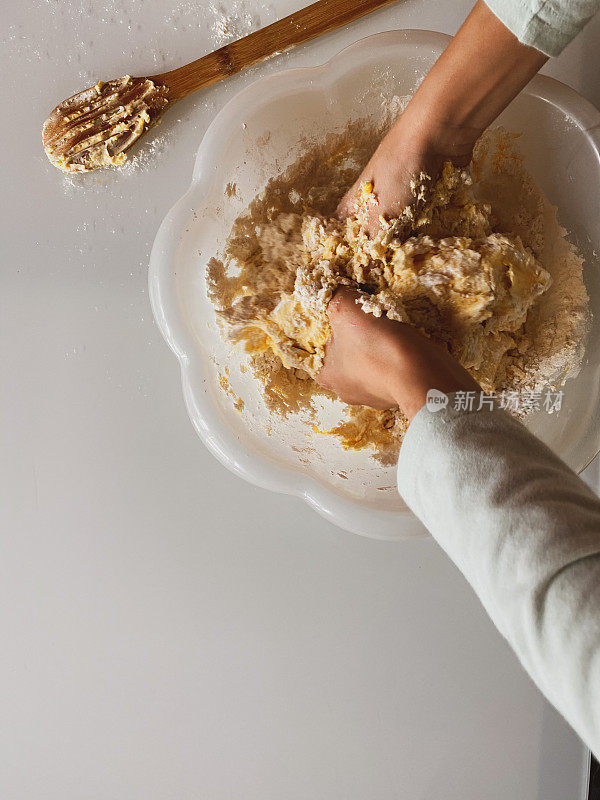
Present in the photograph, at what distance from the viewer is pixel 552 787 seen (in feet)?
2.35

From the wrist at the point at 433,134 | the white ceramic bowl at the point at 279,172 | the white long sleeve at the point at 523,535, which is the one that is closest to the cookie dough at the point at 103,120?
the white ceramic bowl at the point at 279,172

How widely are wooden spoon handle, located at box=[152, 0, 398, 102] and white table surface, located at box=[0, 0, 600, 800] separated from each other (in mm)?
16

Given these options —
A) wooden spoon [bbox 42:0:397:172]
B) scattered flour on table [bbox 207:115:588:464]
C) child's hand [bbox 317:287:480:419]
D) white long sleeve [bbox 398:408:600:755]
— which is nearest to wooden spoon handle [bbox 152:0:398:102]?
wooden spoon [bbox 42:0:397:172]

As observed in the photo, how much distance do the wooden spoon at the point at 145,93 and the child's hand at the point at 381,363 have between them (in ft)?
0.99

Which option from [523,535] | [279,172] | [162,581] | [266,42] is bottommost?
[162,581]

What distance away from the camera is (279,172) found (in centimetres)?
64

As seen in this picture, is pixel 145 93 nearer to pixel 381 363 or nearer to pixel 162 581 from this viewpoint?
pixel 381 363

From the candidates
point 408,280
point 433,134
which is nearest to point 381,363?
point 408,280

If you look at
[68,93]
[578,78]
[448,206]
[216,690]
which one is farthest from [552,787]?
[68,93]

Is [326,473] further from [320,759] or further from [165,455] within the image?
[320,759]

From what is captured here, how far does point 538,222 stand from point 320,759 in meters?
0.64

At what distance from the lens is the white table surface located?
69 centimetres

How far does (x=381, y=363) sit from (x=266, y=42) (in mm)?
392

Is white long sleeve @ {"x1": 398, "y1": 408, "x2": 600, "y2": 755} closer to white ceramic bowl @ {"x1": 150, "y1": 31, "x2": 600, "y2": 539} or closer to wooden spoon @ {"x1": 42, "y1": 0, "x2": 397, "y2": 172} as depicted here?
white ceramic bowl @ {"x1": 150, "y1": 31, "x2": 600, "y2": 539}
